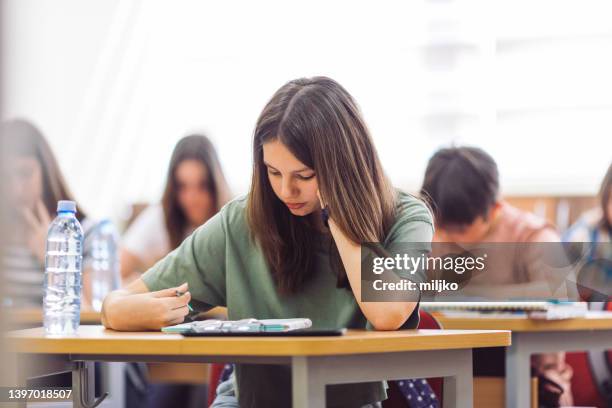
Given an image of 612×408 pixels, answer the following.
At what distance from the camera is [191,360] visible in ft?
4.45

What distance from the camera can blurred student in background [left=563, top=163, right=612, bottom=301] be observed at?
1998mm

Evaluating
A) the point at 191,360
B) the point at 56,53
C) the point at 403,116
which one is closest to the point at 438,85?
the point at 403,116

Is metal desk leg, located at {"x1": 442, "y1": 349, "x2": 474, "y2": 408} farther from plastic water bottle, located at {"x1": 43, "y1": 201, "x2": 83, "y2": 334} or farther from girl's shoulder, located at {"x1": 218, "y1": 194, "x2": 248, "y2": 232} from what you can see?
plastic water bottle, located at {"x1": 43, "y1": 201, "x2": 83, "y2": 334}

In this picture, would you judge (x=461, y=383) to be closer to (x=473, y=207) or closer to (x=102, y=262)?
(x=473, y=207)

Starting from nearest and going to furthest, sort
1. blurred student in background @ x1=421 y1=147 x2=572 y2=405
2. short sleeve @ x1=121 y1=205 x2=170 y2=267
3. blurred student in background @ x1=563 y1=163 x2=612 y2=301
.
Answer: blurred student in background @ x1=563 y1=163 x2=612 y2=301, blurred student in background @ x1=421 y1=147 x2=572 y2=405, short sleeve @ x1=121 y1=205 x2=170 y2=267

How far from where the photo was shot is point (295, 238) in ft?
5.74

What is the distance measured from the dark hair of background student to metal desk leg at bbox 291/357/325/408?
4.74 feet

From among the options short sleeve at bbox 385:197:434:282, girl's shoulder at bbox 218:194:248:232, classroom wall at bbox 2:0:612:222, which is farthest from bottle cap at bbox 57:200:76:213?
classroom wall at bbox 2:0:612:222

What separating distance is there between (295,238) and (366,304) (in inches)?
10.0

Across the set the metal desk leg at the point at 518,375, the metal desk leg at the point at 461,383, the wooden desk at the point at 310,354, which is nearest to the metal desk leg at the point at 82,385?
the wooden desk at the point at 310,354

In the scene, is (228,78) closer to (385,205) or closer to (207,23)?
(207,23)

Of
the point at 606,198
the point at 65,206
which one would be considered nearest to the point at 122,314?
the point at 65,206

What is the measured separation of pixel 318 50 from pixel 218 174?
1021mm

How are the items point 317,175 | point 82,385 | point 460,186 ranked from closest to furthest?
point 82,385, point 317,175, point 460,186
